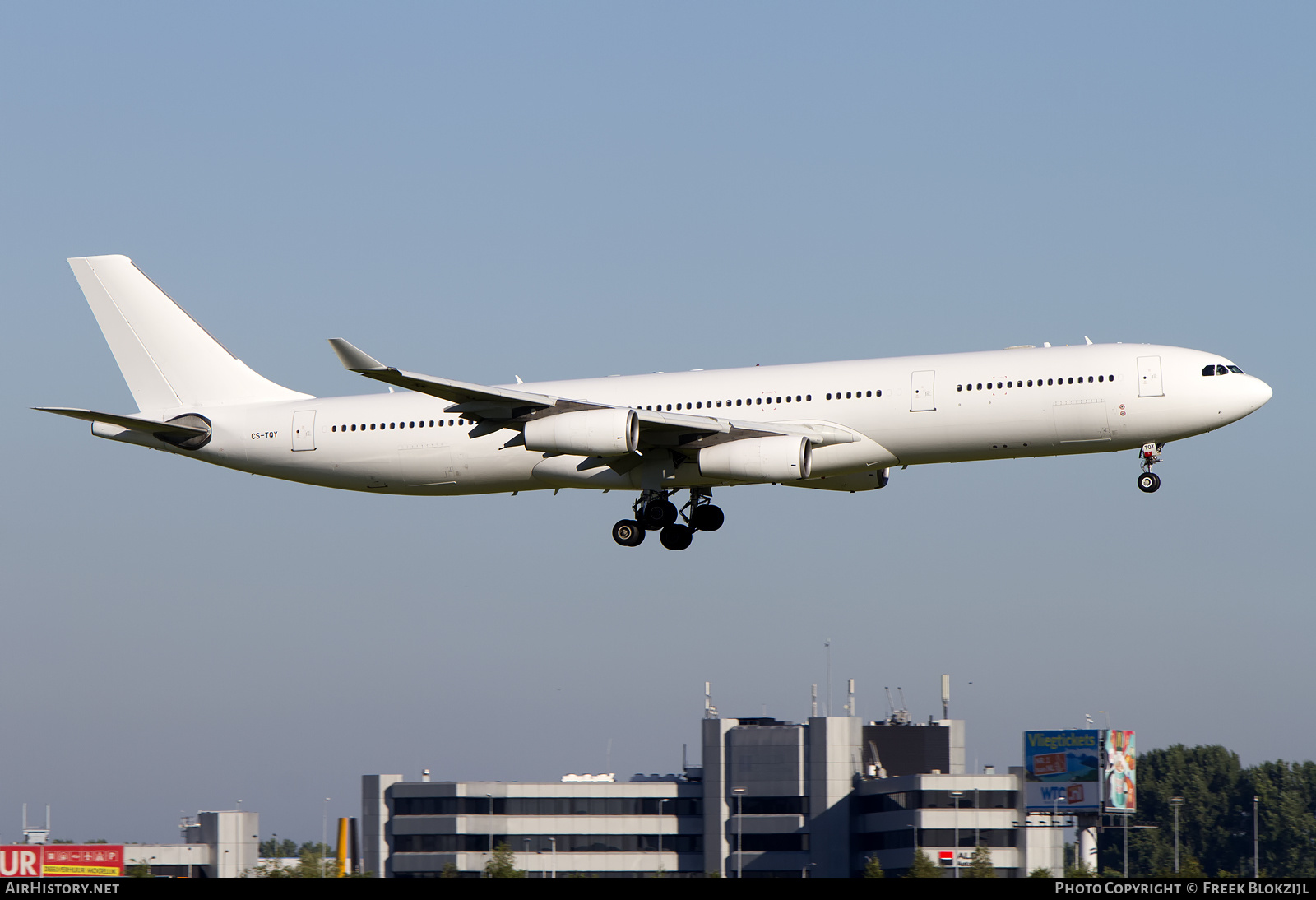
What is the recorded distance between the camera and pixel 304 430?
52.1m

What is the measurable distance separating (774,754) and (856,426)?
223 ft

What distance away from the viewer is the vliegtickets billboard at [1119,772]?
365 ft

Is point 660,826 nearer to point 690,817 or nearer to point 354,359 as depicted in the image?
point 690,817

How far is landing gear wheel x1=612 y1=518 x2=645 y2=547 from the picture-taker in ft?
166

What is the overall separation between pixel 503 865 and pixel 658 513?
57.4 metres

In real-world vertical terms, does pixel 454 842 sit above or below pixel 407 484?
below

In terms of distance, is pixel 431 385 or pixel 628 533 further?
pixel 628 533

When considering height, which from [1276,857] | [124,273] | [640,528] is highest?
[124,273]

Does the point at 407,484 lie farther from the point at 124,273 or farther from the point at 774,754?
the point at 774,754

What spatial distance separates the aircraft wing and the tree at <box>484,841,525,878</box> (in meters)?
54.5

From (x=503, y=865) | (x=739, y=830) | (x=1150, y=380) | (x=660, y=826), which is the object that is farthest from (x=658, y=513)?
(x=660, y=826)

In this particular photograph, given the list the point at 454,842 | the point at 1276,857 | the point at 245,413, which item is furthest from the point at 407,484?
the point at 1276,857

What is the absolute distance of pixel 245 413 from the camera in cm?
5341

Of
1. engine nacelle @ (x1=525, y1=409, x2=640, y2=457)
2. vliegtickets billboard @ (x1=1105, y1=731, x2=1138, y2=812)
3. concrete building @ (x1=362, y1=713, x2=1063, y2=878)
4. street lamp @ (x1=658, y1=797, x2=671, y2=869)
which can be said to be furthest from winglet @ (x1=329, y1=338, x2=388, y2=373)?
vliegtickets billboard @ (x1=1105, y1=731, x2=1138, y2=812)
